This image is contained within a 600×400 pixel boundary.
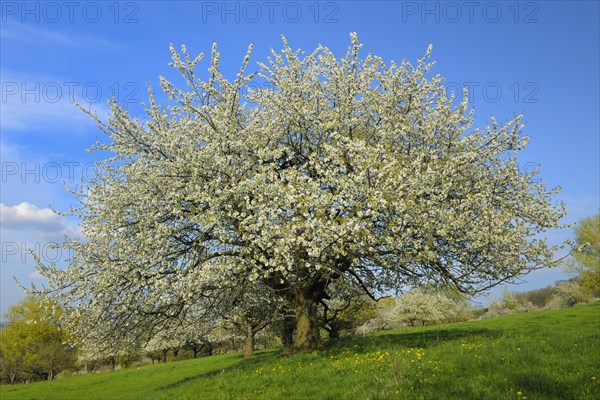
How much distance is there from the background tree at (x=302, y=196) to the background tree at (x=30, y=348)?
57777 mm

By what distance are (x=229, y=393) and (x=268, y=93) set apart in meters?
12.7

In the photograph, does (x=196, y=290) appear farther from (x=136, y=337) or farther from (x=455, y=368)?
(x=455, y=368)

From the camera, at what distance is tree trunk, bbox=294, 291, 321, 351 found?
19438mm

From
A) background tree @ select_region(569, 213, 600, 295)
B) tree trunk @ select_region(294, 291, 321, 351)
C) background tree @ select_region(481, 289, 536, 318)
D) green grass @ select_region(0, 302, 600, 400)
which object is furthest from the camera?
background tree @ select_region(481, 289, 536, 318)

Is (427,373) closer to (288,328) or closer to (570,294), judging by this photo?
(288,328)

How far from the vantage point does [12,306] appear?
232 ft

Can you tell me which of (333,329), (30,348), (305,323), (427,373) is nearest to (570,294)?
(333,329)

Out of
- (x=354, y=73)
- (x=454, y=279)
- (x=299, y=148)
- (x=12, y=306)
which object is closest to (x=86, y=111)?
(x=299, y=148)

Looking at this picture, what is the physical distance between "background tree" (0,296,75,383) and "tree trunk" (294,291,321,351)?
195 feet

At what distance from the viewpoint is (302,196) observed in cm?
1472

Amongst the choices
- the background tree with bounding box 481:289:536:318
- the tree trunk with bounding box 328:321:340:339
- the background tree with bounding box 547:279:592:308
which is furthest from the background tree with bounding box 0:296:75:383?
the background tree with bounding box 547:279:592:308

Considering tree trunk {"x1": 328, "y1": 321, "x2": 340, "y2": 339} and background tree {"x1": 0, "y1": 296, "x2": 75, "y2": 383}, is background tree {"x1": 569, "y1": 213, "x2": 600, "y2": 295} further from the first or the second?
background tree {"x1": 0, "y1": 296, "x2": 75, "y2": 383}

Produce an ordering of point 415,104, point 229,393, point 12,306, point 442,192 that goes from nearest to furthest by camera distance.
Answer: point 229,393
point 442,192
point 415,104
point 12,306

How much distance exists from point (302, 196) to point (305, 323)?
7.56 metres
